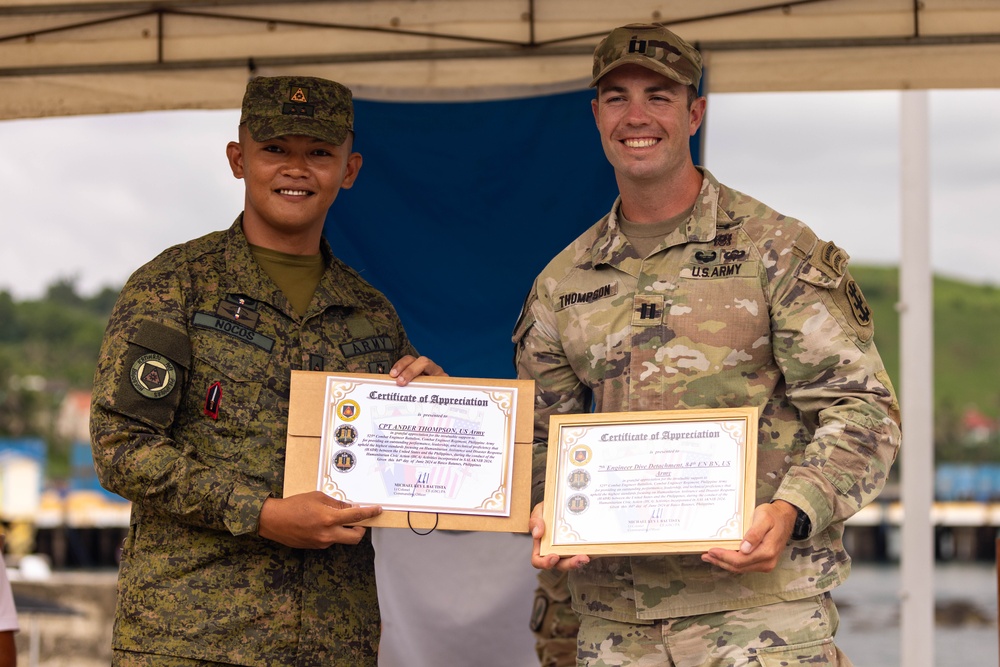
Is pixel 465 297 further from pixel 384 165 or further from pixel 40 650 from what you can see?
pixel 40 650

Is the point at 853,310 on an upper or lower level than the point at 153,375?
upper

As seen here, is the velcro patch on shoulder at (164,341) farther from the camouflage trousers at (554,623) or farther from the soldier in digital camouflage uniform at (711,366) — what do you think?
the camouflage trousers at (554,623)

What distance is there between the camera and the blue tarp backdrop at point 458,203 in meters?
4.91

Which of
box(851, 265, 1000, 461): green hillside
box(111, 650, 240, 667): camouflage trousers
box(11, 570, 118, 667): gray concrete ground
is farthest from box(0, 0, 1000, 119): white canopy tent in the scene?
box(851, 265, 1000, 461): green hillside

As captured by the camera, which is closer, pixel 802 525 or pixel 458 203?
pixel 802 525

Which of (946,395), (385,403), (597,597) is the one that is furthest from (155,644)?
(946,395)

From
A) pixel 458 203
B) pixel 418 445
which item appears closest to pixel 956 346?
pixel 458 203

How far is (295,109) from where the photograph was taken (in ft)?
11.6

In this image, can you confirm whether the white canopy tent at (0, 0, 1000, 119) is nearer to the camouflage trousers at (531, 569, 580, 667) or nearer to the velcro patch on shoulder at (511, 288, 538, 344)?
the velcro patch on shoulder at (511, 288, 538, 344)

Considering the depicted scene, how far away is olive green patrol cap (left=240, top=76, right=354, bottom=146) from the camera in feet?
11.5

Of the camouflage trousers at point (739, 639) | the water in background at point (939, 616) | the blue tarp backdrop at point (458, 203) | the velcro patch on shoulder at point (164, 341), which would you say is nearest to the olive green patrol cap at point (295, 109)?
the velcro patch on shoulder at point (164, 341)

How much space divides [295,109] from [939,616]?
62295mm

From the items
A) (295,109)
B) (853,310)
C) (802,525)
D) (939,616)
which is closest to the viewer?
(802,525)

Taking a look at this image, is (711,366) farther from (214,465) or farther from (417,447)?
(214,465)
